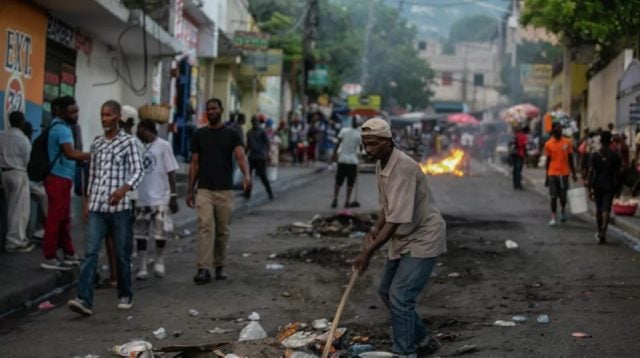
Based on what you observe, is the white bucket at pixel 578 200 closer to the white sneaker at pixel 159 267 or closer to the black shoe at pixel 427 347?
the white sneaker at pixel 159 267

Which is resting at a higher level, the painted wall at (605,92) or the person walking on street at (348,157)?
the painted wall at (605,92)

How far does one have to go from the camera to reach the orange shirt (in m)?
14.9

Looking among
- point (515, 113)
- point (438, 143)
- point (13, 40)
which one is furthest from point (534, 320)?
point (438, 143)

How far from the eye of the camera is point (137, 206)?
9.48 m

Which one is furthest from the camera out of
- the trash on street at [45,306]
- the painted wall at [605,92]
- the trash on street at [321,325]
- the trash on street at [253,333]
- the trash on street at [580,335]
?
the painted wall at [605,92]

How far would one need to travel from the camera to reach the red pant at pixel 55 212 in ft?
30.5

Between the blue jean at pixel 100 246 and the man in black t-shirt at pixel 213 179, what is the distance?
4.99 feet

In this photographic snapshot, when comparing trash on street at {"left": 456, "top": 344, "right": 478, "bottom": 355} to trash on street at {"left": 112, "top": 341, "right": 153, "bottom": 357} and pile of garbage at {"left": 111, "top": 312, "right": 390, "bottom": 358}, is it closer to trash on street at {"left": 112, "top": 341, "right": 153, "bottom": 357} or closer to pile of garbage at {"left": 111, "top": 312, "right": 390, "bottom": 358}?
pile of garbage at {"left": 111, "top": 312, "right": 390, "bottom": 358}

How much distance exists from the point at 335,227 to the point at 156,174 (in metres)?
4.84

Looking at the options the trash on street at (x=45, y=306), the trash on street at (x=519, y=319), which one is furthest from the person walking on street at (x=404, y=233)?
the trash on street at (x=45, y=306)

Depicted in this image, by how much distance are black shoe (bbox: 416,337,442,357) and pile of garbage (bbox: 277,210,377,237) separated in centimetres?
713

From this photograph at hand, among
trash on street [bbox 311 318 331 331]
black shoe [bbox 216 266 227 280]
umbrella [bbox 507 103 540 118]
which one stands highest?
umbrella [bbox 507 103 540 118]

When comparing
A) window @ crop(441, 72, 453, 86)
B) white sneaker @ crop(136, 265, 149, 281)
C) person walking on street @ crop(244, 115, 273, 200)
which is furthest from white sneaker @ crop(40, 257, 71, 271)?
window @ crop(441, 72, 453, 86)

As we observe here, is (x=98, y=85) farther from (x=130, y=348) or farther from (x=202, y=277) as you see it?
(x=130, y=348)
